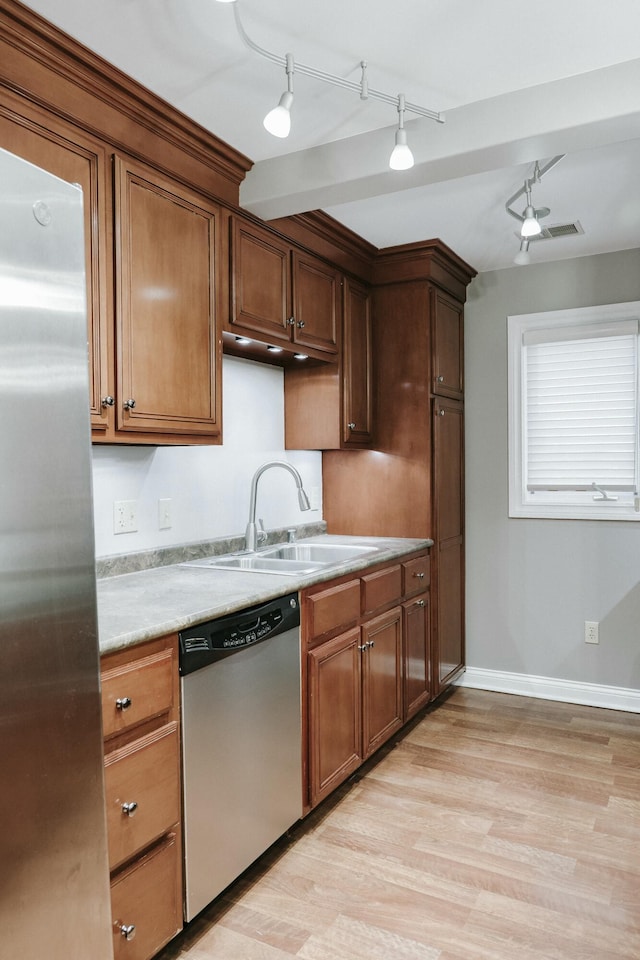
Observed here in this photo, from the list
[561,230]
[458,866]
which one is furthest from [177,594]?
[561,230]

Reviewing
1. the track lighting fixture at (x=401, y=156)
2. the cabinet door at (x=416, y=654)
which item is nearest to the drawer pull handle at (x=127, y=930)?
the cabinet door at (x=416, y=654)

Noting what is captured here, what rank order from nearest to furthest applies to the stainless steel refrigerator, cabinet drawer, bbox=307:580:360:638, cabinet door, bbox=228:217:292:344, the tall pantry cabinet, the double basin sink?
1. the stainless steel refrigerator
2. cabinet drawer, bbox=307:580:360:638
3. cabinet door, bbox=228:217:292:344
4. the double basin sink
5. the tall pantry cabinet

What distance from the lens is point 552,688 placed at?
3799mm

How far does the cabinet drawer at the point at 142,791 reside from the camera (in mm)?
1568

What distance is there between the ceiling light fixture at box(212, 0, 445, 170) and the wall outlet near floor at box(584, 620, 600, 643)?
2716mm

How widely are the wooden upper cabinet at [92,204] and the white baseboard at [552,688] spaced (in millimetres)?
2898

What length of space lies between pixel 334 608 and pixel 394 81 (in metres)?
1.75

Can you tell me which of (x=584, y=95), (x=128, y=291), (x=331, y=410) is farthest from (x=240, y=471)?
(x=584, y=95)

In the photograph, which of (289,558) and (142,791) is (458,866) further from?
(289,558)


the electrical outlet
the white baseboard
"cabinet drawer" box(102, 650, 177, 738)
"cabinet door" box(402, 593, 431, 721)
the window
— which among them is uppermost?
the window

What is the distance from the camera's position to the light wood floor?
6.10ft

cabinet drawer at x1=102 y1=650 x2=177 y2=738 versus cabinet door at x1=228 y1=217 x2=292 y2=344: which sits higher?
cabinet door at x1=228 y1=217 x2=292 y2=344

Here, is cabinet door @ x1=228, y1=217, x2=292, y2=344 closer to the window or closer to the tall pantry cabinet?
the tall pantry cabinet

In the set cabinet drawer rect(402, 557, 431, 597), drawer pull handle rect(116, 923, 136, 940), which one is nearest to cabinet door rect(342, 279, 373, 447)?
cabinet drawer rect(402, 557, 431, 597)
